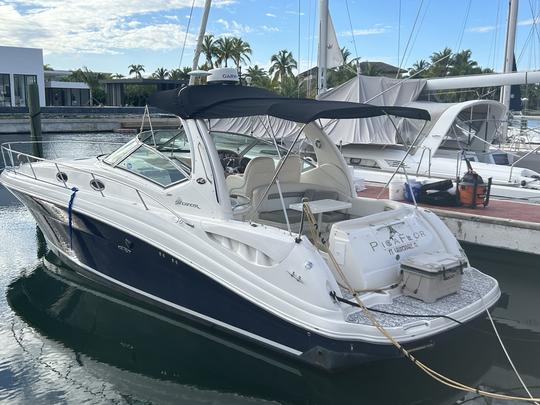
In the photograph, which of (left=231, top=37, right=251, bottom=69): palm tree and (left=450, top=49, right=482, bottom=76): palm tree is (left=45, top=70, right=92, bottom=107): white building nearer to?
(left=231, top=37, right=251, bottom=69): palm tree

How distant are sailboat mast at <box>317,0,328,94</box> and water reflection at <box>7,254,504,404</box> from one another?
26.3 ft

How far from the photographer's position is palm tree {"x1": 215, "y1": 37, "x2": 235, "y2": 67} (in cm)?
5266

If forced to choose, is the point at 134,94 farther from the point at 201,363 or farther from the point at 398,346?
the point at 398,346

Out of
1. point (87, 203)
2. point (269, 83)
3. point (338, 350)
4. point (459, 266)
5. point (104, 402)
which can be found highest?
point (269, 83)

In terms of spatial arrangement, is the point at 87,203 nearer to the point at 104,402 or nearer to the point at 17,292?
the point at 17,292

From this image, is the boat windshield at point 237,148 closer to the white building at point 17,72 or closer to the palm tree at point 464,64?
the white building at point 17,72

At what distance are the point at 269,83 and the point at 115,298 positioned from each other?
41.4 meters

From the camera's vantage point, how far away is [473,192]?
8.75 meters

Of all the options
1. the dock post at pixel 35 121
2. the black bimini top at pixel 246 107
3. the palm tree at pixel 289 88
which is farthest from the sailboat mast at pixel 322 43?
the palm tree at pixel 289 88

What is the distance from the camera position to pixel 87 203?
20.4ft

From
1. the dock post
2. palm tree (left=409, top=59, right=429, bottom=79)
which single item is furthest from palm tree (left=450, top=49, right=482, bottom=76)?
the dock post

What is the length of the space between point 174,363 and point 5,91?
38855mm

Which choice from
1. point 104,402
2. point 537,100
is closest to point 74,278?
point 104,402

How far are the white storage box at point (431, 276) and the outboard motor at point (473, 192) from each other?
12.7ft
